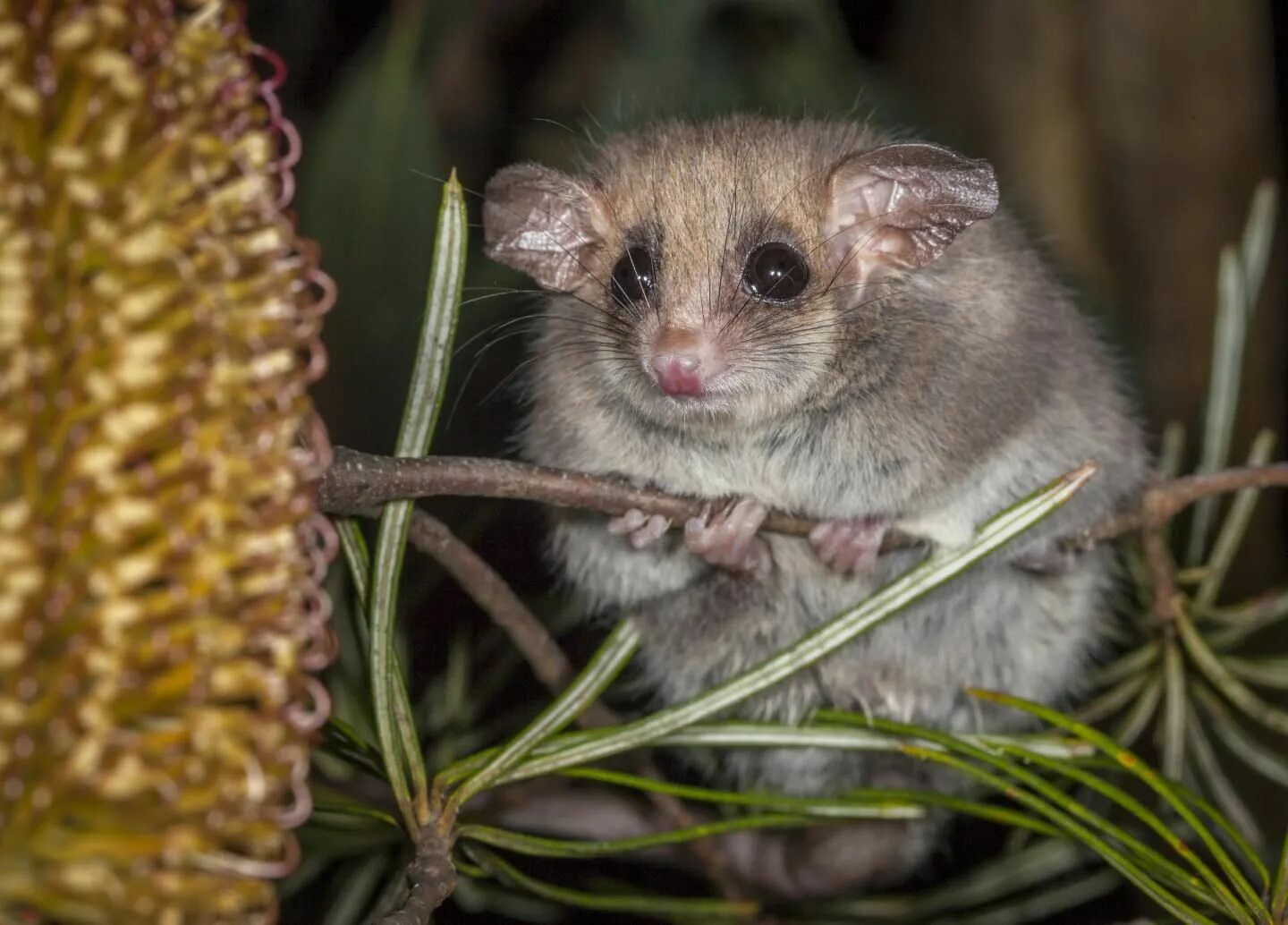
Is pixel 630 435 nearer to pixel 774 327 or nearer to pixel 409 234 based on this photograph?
pixel 774 327

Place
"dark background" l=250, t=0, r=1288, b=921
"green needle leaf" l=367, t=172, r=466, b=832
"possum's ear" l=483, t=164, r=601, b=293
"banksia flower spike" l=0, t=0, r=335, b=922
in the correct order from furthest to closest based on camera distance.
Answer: "dark background" l=250, t=0, r=1288, b=921
"possum's ear" l=483, t=164, r=601, b=293
"green needle leaf" l=367, t=172, r=466, b=832
"banksia flower spike" l=0, t=0, r=335, b=922

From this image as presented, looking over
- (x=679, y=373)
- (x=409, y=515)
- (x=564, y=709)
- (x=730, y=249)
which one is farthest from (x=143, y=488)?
(x=730, y=249)

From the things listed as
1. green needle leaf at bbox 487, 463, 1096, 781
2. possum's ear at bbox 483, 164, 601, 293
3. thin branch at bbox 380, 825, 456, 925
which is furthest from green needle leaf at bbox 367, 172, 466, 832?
possum's ear at bbox 483, 164, 601, 293

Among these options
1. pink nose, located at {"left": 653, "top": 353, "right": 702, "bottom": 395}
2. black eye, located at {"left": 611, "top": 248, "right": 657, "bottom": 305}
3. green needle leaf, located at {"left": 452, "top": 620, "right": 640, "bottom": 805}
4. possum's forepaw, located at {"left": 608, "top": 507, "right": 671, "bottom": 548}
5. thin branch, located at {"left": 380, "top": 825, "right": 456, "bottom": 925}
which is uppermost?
black eye, located at {"left": 611, "top": 248, "right": 657, "bottom": 305}

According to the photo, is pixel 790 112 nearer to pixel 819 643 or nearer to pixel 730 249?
pixel 730 249

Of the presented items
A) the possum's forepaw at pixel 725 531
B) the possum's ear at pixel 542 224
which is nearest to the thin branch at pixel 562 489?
the possum's forepaw at pixel 725 531

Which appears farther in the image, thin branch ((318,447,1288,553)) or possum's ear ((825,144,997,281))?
possum's ear ((825,144,997,281))

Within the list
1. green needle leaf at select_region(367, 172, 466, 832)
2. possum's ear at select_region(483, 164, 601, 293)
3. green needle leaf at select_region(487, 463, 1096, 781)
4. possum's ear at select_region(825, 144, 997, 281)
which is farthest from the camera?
possum's ear at select_region(483, 164, 601, 293)

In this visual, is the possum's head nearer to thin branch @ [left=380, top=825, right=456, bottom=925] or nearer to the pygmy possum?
the pygmy possum
